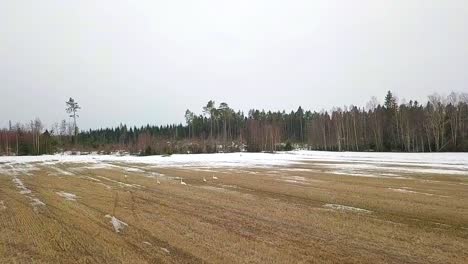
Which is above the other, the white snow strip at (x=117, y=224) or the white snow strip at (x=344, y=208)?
the white snow strip at (x=117, y=224)

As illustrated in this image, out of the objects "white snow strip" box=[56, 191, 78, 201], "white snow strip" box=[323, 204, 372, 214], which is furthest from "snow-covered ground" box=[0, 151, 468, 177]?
"white snow strip" box=[56, 191, 78, 201]

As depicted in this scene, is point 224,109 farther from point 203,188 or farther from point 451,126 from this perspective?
point 203,188

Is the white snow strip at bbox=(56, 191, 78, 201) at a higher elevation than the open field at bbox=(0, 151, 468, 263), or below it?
higher

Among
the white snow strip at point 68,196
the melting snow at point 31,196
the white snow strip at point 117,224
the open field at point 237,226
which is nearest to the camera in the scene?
the open field at point 237,226

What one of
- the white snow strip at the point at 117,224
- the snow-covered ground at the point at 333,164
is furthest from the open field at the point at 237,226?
the snow-covered ground at the point at 333,164

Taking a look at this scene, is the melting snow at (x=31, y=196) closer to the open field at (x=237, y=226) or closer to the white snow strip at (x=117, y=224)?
the open field at (x=237, y=226)

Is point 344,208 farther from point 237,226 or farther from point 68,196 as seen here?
point 68,196

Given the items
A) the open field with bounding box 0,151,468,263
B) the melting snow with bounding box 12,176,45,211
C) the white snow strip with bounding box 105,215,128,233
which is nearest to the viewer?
the open field with bounding box 0,151,468,263

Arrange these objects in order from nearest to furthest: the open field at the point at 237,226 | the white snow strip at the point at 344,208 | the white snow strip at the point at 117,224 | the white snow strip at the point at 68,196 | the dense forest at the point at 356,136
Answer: the open field at the point at 237,226 < the white snow strip at the point at 117,224 < the white snow strip at the point at 344,208 < the white snow strip at the point at 68,196 < the dense forest at the point at 356,136

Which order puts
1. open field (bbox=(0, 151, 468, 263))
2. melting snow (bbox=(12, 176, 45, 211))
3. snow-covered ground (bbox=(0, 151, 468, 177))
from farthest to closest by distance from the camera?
snow-covered ground (bbox=(0, 151, 468, 177)) → melting snow (bbox=(12, 176, 45, 211)) → open field (bbox=(0, 151, 468, 263))

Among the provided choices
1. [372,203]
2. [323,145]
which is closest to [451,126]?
[323,145]

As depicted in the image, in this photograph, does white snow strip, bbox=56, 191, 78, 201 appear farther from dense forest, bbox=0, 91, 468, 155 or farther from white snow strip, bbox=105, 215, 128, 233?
dense forest, bbox=0, 91, 468, 155

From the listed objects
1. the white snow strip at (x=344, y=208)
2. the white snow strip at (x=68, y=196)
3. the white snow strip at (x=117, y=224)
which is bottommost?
the white snow strip at (x=344, y=208)

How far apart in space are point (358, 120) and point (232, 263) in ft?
332
